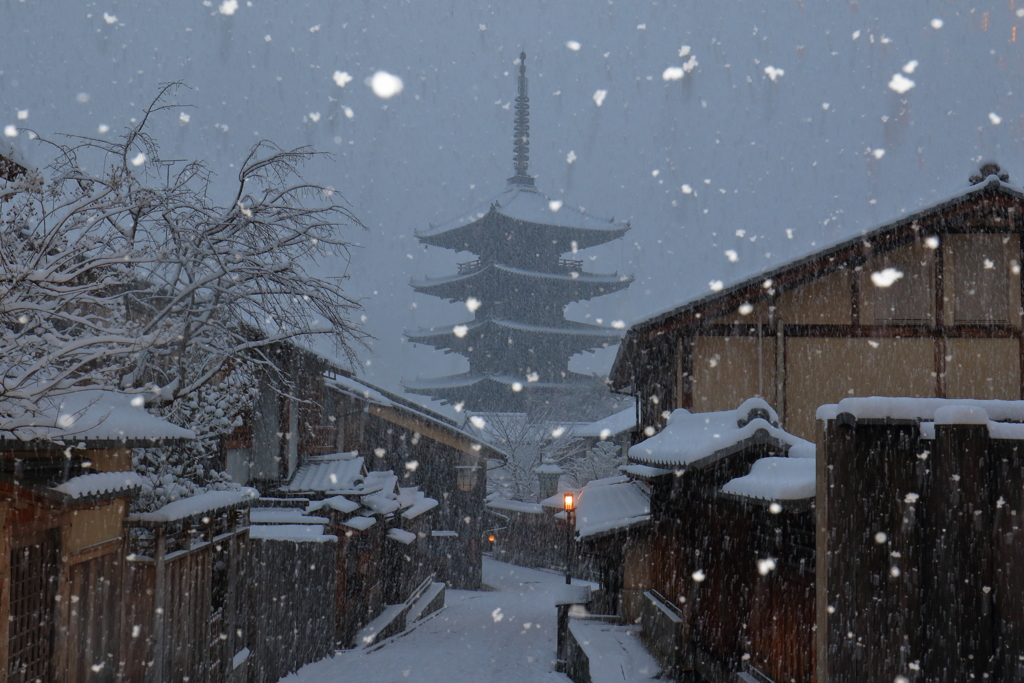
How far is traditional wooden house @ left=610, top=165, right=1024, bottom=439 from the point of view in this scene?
10250 mm

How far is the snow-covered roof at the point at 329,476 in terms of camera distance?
51.2 feet

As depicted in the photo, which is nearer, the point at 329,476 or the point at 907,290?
the point at 907,290

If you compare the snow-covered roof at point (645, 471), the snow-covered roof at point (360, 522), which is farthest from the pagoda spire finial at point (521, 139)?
the snow-covered roof at point (645, 471)

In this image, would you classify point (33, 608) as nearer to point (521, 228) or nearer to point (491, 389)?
point (491, 389)

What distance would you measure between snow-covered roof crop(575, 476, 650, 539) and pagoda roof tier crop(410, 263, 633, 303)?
30.9 metres

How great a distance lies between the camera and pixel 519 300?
4966cm

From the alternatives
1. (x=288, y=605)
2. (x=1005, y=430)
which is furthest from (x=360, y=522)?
(x=1005, y=430)

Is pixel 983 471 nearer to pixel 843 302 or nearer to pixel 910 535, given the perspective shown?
pixel 910 535

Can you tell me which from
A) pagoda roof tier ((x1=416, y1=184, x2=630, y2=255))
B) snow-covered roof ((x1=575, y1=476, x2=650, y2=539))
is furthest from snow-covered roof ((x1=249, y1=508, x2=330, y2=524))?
pagoda roof tier ((x1=416, y1=184, x2=630, y2=255))

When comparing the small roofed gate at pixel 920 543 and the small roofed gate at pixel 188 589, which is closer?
the small roofed gate at pixel 920 543

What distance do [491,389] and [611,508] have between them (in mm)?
34521

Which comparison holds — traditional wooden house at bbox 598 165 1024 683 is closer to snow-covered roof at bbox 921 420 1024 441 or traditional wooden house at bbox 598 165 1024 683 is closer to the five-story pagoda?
snow-covered roof at bbox 921 420 1024 441

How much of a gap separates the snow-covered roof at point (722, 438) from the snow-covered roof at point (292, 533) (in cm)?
639

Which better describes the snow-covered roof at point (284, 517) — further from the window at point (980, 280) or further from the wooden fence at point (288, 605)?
the window at point (980, 280)
